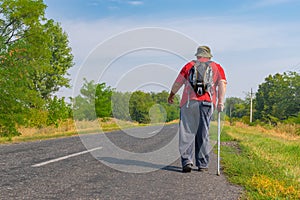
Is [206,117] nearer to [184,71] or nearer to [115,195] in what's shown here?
[184,71]

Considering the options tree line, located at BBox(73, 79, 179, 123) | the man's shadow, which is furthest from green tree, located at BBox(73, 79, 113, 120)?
the man's shadow

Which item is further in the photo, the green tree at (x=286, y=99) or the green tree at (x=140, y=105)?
the green tree at (x=286, y=99)

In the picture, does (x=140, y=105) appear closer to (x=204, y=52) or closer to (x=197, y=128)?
(x=197, y=128)

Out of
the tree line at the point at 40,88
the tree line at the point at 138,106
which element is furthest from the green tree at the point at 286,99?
the tree line at the point at 138,106

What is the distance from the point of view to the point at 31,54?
18.0 metres

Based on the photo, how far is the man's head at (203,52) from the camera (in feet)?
19.0

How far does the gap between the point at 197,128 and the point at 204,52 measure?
4.38 feet

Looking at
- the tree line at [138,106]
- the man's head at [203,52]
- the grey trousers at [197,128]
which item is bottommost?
the grey trousers at [197,128]

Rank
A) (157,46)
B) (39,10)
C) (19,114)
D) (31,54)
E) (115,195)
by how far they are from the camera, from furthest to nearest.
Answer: (39,10) < (31,54) < (19,114) < (157,46) < (115,195)

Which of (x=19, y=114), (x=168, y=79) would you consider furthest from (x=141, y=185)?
(x=19, y=114)

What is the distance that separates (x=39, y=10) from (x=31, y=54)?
6109 millimetres

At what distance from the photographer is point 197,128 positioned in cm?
589

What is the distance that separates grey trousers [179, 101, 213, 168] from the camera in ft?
19.0

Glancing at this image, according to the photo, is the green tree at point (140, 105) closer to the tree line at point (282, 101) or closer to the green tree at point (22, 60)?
the green tree at point (22, 60)
